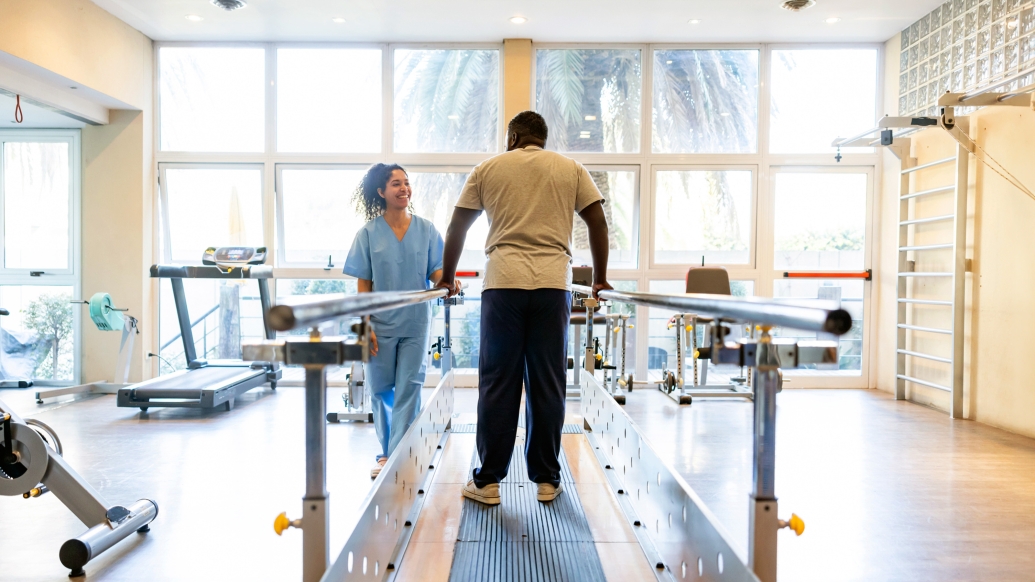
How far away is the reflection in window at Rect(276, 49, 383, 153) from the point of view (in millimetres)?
5891

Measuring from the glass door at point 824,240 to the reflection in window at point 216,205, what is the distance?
4739 mm

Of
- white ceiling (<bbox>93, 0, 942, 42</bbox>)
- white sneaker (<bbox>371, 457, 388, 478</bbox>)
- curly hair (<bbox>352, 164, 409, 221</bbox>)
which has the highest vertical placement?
white ceiling (<bbox>93, 0, 942, 42</bbox>)

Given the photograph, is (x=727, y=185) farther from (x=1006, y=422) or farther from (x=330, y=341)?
(x=330, y=341)

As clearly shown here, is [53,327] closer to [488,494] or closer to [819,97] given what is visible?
[488,494]

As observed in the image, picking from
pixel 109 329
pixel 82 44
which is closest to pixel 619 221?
pixel 109 329

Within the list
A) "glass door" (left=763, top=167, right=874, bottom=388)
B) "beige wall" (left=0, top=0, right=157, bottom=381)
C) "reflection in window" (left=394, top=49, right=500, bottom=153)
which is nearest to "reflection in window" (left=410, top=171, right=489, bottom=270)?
"reflection in window" (left=394, top=49, right=500, bottom=153)

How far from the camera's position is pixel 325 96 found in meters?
5.90

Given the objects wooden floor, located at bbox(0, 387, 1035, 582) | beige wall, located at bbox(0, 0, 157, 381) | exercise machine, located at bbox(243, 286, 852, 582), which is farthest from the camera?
beige wall, located at bbox(0, 0, 157, 381)

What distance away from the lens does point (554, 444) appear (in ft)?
7.62

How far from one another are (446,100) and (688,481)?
13.6ft

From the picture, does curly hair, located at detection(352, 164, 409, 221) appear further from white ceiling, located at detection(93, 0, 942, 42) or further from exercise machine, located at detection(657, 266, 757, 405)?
exercise machine, located at detection(657, 266, 757, 405)

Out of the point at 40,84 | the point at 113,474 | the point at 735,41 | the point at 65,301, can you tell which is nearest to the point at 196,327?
the point at 65,301

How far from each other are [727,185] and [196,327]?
16.7ft

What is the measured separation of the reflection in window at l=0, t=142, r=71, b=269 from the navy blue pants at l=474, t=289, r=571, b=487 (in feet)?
16.9
